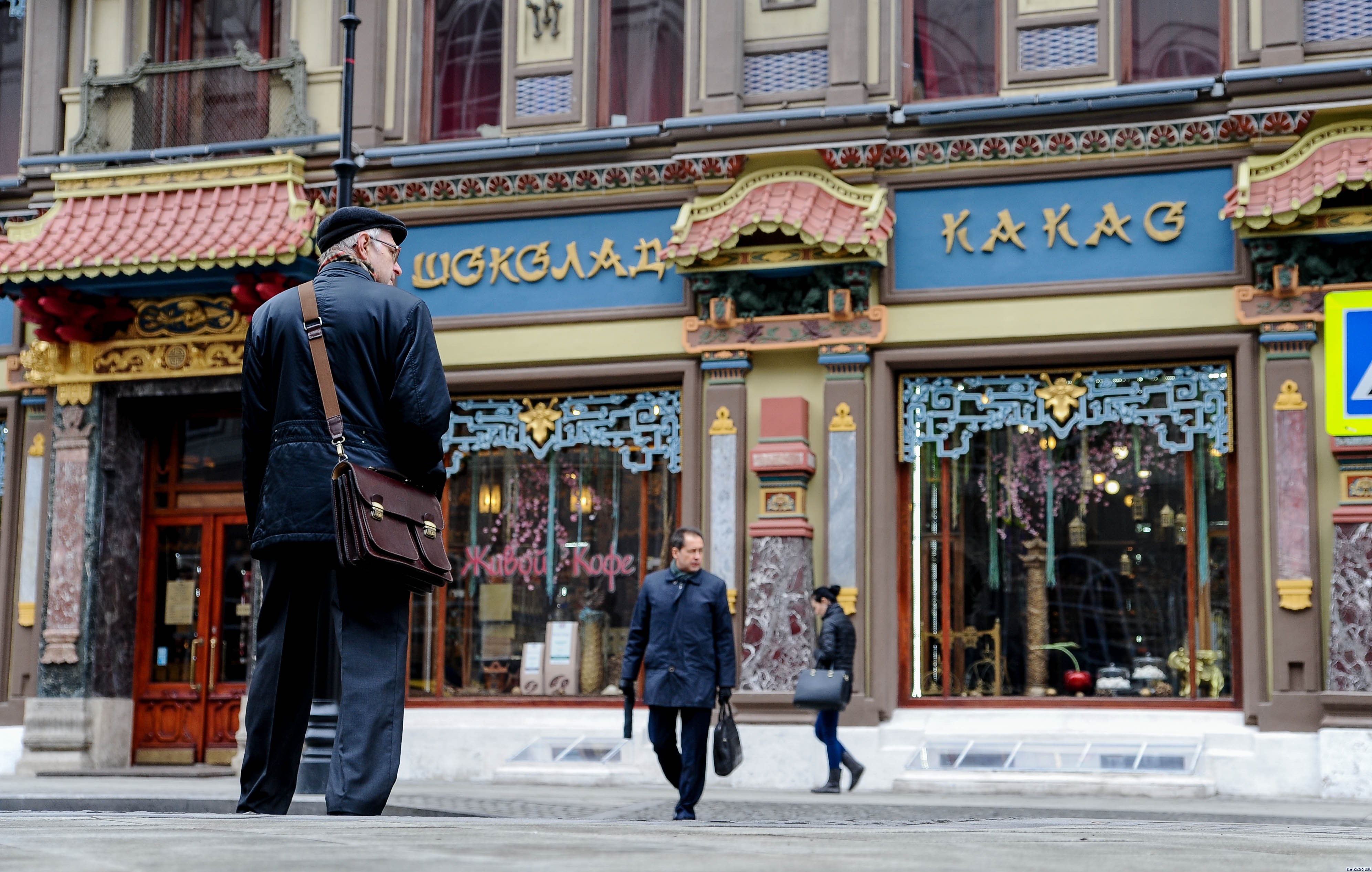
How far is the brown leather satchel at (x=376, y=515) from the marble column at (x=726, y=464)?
818 cm

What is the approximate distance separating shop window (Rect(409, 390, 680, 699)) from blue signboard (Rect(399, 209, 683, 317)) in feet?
2.70

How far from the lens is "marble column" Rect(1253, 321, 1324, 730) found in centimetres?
1324

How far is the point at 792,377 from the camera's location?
1488 cm

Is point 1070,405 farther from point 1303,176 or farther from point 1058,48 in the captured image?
point 1058,48

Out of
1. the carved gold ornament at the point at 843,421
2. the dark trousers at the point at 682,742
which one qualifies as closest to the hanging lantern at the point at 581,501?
the carved gold ornament at the point at 843,421

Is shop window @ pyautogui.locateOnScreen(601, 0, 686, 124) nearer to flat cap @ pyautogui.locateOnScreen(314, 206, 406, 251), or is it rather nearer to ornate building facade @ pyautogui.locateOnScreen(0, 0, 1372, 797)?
ornate building facade @ pyautogui.locateOnScreen(0, 0, 1372, 797)

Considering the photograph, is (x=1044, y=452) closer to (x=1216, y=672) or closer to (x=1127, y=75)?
(x=1216, y=672)

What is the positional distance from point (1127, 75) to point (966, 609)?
4.45 m

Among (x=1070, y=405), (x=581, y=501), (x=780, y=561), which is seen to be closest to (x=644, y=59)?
(x=581, y=501)

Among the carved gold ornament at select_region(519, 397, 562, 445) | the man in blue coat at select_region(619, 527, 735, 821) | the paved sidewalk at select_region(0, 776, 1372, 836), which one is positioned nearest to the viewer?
the paved sidewalk at select_region(0, 776, 1372, 836)

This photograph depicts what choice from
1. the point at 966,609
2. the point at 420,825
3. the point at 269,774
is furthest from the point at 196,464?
the point at 420,825

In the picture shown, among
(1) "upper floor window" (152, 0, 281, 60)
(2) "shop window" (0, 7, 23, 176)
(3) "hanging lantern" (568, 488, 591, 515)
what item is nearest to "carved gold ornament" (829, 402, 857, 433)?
(3) "hanging lantern" (568, 488, 591, 515)

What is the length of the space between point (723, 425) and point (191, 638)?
→ 5.58 meters

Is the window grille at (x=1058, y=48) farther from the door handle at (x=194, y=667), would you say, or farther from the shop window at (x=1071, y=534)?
the door handle at (x=194, y=667)
